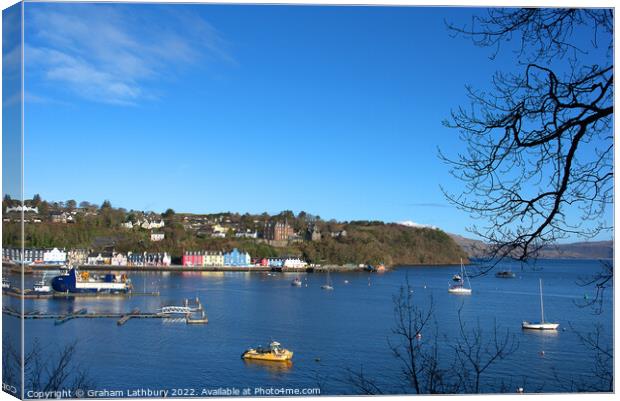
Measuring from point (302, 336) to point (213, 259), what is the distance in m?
18.8

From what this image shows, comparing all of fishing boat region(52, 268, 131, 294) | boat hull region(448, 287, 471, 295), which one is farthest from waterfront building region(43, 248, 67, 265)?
boat hull region(448, 287, 471, 295)

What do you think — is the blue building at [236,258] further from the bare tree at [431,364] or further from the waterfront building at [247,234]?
the bare tree at [431,364]

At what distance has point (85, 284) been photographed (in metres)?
18.8

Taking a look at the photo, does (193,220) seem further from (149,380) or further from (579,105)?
(579,105)

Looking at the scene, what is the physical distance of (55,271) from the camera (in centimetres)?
1864

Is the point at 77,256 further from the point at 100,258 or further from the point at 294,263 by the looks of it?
the point at 294,263

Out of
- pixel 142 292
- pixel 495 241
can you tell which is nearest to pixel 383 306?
pixel 142 292

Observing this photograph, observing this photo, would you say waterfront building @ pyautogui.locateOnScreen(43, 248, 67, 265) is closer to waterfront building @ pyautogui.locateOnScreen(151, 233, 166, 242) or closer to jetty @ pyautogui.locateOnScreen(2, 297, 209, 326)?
jetty @ pyautogui.locateOnScreen(2, 297, 209, 326)

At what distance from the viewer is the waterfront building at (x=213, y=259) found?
91.6 feet

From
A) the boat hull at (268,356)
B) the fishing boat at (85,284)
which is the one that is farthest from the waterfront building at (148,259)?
the boat hull at (268,356)

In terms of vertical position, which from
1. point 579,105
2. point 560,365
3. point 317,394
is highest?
Answer: point 579,105

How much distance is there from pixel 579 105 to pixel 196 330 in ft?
31.5

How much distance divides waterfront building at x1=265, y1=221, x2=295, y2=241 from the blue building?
11.8 feet

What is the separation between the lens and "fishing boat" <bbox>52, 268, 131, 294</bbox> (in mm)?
17812
